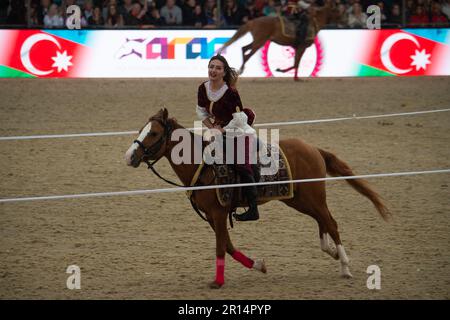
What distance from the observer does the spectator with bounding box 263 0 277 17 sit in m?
20.4

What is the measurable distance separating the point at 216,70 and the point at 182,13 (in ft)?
41.7

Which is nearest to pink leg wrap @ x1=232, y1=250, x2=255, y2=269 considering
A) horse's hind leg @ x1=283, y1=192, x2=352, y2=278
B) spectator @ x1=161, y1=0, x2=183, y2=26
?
horse's hind leg @ x1=283, y1=192, x2=352, y2=278

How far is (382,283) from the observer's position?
22.2 ft

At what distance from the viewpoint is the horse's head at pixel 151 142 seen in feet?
21.5

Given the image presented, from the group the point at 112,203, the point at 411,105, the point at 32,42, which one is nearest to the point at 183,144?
the point at 112,203

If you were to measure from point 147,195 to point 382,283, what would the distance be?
3954 millimetres

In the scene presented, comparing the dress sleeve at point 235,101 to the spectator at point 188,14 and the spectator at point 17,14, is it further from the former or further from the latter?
the spectator at point 17,14

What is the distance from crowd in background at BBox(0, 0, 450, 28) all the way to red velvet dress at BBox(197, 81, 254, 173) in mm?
12121

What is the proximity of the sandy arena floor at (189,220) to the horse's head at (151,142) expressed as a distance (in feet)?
3.39

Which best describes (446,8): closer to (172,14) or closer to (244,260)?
(172,14)

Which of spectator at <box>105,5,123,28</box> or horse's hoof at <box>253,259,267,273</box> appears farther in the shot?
spectator at <box>105,5,123,28</box>

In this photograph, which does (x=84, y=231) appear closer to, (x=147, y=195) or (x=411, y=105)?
(x=147, y=195)

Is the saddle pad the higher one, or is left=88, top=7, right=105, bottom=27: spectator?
left=88, top=7, right=105, bottom=27: spectator

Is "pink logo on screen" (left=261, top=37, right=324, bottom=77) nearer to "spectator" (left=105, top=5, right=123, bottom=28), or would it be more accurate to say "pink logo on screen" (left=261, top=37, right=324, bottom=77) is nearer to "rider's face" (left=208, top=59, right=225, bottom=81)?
"spectator" (left=105, top=5, right=123, bottom=28)
